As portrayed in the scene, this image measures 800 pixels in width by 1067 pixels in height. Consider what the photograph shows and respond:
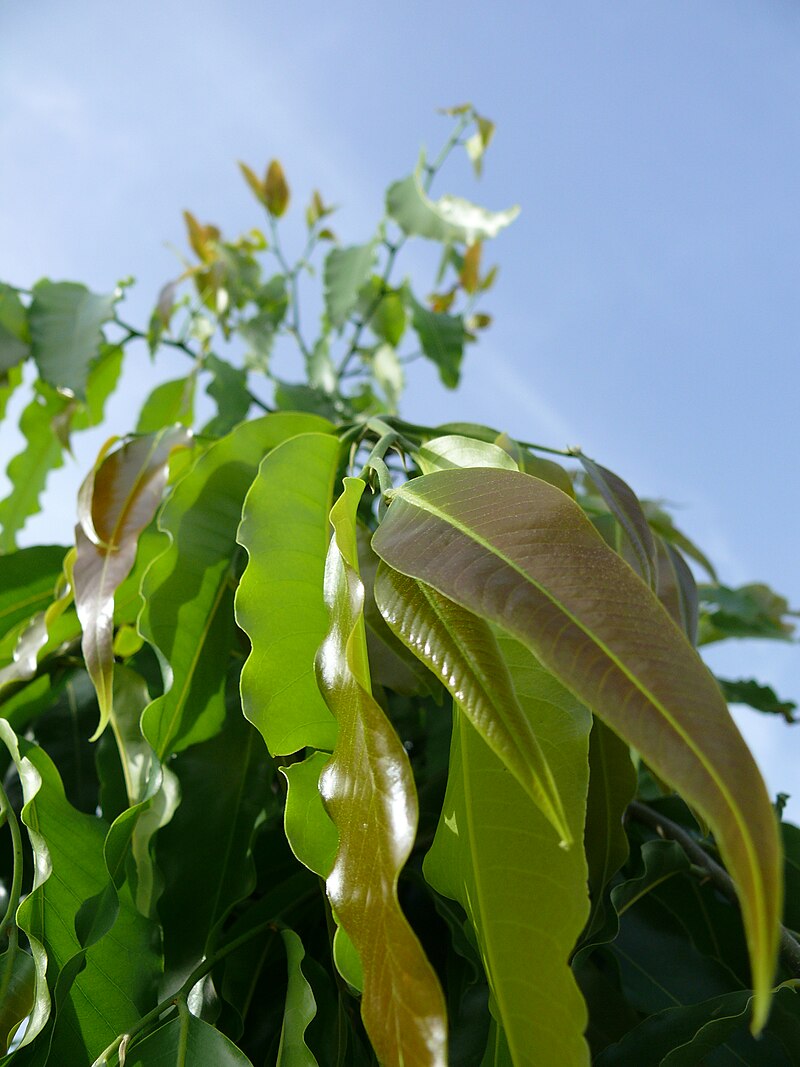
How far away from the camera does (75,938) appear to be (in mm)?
397

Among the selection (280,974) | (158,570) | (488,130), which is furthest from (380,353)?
(280,974)

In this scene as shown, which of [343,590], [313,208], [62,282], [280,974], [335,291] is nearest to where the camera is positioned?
[343,590]

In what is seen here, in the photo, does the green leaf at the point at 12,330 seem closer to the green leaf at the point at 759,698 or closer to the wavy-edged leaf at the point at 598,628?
the wavy-edged leaf at the point at 598,628

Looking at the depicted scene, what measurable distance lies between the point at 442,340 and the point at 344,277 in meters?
0.16

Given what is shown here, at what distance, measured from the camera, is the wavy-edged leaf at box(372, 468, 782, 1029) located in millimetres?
206

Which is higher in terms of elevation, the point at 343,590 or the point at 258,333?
the point at 258,333

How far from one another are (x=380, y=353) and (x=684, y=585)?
858 millimetres

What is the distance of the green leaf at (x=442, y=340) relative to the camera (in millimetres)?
1157

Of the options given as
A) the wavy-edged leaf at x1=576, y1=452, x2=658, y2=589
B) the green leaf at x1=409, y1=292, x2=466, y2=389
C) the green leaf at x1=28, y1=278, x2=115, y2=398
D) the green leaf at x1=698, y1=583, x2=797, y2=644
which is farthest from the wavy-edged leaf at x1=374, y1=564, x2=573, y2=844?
the green leaf at x1=409, y1=292, x2=466, y2=389

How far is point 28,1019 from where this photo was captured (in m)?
0.38

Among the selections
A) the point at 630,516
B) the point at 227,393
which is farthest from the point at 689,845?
the point at 227,393

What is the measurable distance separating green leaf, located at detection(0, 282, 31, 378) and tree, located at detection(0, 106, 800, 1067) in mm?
352

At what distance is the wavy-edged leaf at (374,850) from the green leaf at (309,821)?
1.8 inches

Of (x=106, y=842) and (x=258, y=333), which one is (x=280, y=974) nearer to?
(x=106, y=842)
